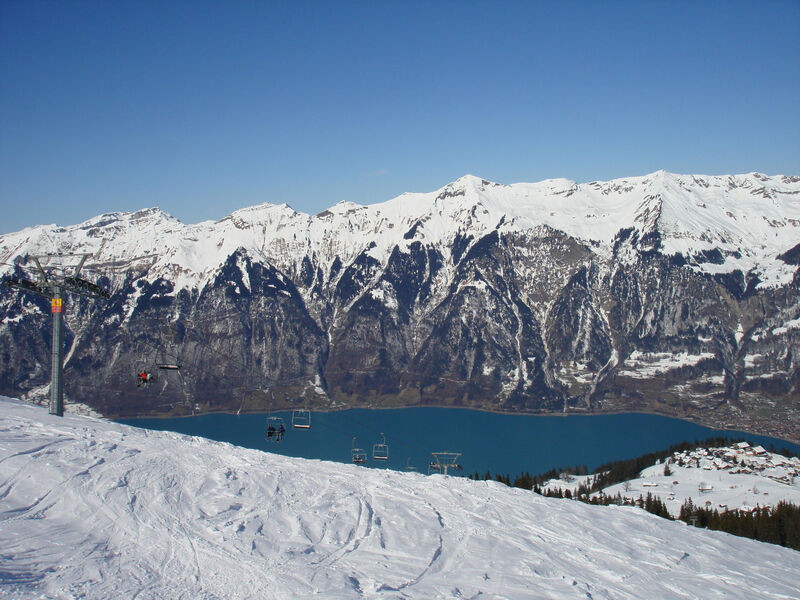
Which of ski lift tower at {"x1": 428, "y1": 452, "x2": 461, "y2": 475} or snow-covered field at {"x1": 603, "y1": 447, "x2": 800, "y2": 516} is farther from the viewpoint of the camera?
snow-covered field at {"x1": 603, "y1": 447, "x2": 800, "y2": 516}

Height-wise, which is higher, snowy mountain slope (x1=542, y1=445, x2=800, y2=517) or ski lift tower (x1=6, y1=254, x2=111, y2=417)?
ski lift tower (x1=6, y1=254, x2=111, y2=417)

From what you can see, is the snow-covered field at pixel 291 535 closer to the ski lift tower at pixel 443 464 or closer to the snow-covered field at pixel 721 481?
the ski lift tower at pixel 443 464

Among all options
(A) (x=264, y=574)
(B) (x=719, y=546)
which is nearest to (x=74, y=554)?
(A) (x=264, y=574)

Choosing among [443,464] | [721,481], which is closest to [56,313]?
[443,464]

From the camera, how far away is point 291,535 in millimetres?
36031

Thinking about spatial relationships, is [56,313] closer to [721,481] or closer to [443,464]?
[443,464]

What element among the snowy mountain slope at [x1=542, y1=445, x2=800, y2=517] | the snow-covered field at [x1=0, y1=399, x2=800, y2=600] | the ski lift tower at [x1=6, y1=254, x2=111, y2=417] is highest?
the ski lift tower at [x1=6, y1=254, x2=111, y2=417]

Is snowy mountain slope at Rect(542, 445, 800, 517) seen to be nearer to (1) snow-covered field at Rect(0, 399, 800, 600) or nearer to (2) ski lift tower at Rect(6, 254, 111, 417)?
(1) snow-covered field at Rect(0, 399, 800, 600)

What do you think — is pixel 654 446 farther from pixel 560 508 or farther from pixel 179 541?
pixel 179 541

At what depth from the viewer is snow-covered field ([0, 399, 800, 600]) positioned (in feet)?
95.7

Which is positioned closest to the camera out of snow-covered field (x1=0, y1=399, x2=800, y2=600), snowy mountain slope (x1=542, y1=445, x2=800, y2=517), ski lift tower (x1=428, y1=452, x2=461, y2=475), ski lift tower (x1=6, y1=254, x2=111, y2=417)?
snow-covered field (x1=0, y1=399, x2=800, y2=600)

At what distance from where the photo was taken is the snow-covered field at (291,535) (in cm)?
2917

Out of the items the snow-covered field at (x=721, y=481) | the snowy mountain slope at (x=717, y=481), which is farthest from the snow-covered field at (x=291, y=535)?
the snow-covered field at (x=721, y=481)

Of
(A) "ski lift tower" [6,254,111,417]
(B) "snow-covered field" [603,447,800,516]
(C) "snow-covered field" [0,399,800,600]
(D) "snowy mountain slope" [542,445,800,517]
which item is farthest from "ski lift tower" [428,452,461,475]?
(A) "ski lift tower" [6,254,111,417]
